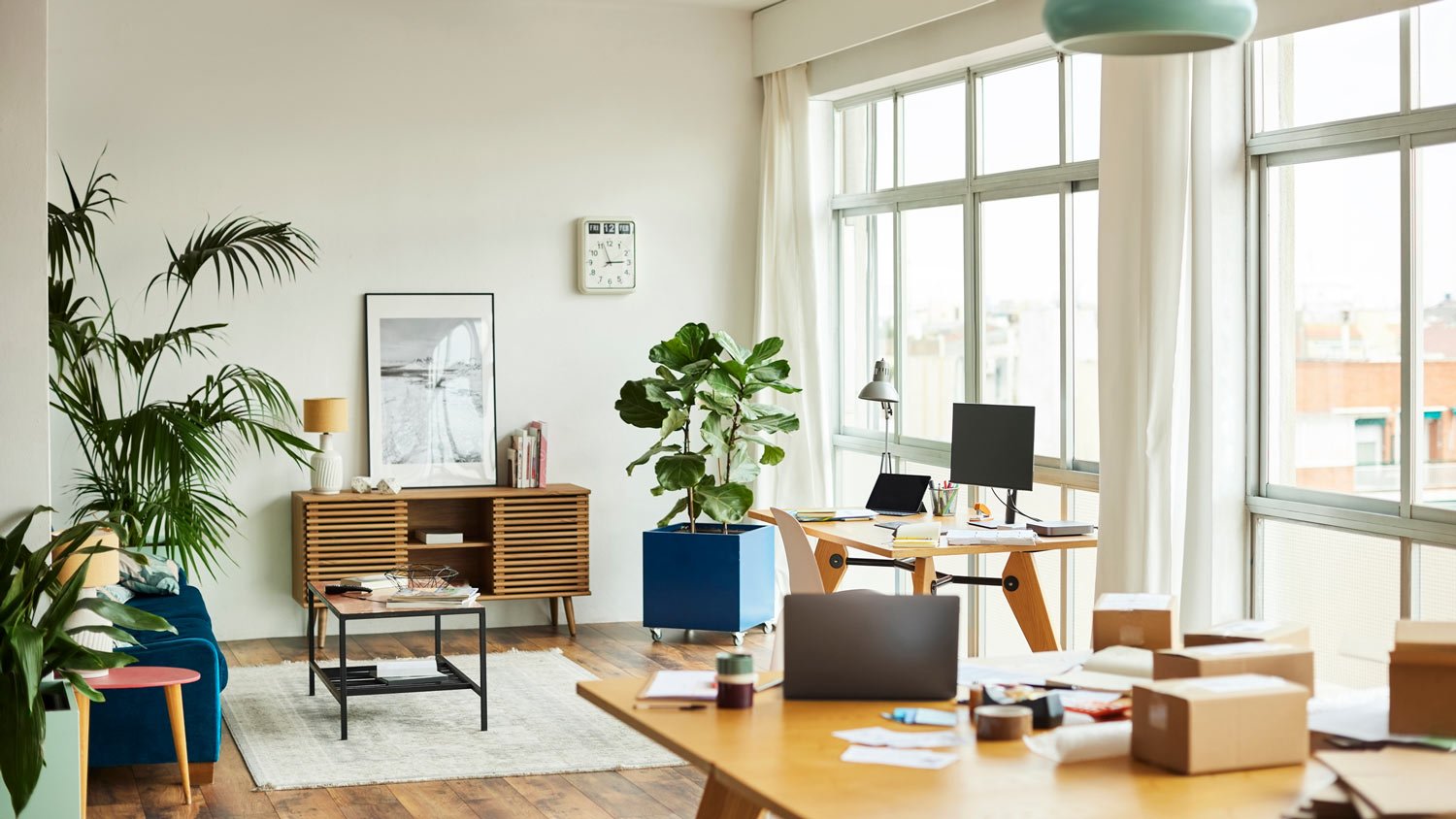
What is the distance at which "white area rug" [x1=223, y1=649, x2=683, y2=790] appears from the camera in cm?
518

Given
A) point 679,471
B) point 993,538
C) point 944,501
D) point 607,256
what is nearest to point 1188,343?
point 993,538

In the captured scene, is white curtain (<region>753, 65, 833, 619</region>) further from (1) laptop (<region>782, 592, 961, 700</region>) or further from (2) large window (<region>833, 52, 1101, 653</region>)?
(1) laptop (<region>782, 592, 961, 700</region>)

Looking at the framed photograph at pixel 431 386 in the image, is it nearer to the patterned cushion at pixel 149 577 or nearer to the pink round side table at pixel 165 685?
the patterned cushion at pixel 149 577

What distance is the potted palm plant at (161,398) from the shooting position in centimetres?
599

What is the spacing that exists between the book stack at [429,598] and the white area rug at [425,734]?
0.48 metres

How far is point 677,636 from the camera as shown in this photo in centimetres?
771

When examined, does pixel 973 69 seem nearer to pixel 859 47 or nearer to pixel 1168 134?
pixel 859 47

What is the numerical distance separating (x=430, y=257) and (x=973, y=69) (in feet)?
9.68

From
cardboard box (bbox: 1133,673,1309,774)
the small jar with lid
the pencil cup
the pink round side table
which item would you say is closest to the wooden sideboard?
the pencil cup

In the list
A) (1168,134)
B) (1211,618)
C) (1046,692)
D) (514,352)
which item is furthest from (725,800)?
(514,352)

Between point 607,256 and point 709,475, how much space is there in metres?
1.55

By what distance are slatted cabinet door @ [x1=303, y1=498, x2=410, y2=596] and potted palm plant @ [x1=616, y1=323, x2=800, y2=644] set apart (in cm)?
122

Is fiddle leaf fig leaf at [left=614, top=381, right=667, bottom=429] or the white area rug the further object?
fiddle leaf fig leaf at [left=614, top=381, right=667, bottom=429]

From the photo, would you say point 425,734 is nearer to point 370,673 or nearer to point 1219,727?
point 370,673
